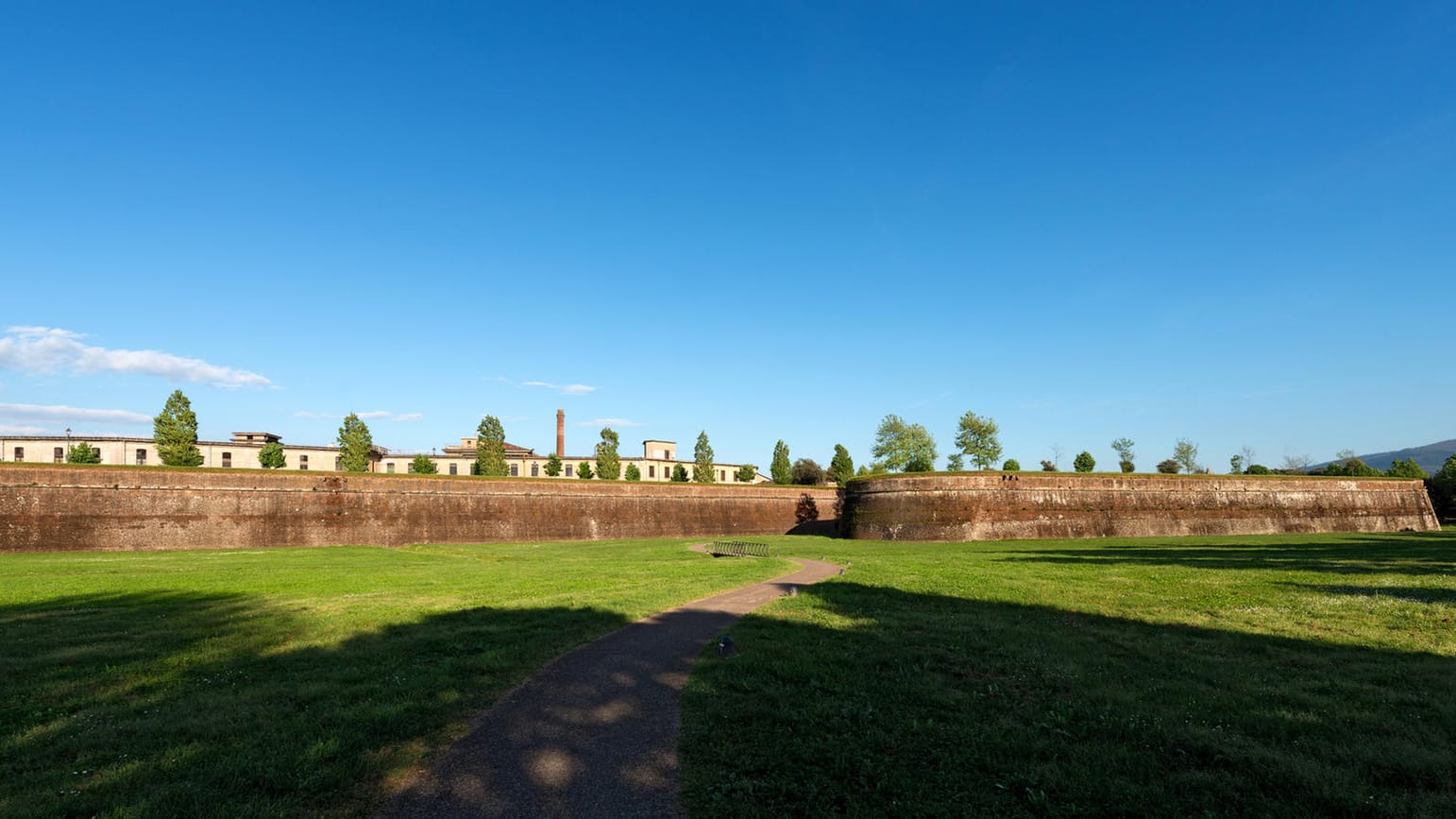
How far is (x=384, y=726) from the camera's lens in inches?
292

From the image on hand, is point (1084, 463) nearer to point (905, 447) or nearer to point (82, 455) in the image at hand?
point (905, 447)

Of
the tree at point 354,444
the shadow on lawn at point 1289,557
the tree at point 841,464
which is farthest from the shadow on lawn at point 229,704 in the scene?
the tree at point 841,464

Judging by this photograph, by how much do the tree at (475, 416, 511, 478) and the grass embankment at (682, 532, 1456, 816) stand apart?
61134 mm

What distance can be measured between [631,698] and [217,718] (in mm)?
4495

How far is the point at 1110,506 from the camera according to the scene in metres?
49.6

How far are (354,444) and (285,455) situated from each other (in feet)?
44.0

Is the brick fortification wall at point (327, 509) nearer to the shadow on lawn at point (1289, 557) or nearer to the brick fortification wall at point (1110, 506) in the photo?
the brick fortification wall at point (1110, 506)

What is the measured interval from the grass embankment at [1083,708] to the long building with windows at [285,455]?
52112 millimetres

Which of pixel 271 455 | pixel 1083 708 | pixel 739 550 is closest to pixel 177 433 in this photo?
pixel 271 455

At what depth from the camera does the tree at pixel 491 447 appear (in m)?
71.4

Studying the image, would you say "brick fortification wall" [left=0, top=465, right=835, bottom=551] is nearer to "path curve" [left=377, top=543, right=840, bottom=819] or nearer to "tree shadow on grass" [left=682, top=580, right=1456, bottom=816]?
"path curve" [left=377, top=543, right=840, bottom=819]

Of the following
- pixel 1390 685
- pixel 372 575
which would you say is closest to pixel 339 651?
pixel 372 575

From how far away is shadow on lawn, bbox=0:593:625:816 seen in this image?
19.2 feet

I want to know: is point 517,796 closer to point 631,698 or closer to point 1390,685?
point 631,698
